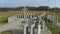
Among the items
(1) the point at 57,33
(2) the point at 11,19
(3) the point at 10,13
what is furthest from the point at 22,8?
(1) the point at 57,33

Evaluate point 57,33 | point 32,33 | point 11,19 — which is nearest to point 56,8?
point 11,19

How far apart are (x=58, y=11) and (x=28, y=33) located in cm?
555

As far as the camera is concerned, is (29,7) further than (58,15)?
Yes

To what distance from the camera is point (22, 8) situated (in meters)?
9.74

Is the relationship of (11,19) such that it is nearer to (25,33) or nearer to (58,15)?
(58,15)

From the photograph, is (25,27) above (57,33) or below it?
above

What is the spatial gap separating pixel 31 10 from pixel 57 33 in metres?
5.79

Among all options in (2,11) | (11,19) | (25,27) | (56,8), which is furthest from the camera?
(2,11)

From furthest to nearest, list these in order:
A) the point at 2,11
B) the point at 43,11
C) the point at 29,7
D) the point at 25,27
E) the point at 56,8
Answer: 1. the point at 43,11
2. the point at 29,7
3. the point at 2,11
4. the point at 56,8
5. the point at 25,27

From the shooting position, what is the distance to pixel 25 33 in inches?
177

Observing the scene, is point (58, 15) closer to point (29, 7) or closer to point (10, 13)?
point (29, 7)

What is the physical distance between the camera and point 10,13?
10141mm

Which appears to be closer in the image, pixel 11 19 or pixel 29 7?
pixel 11 19

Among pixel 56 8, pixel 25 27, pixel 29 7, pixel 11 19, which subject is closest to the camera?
pixel 25 27
